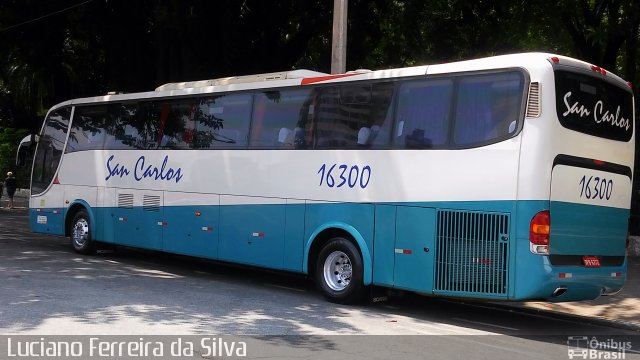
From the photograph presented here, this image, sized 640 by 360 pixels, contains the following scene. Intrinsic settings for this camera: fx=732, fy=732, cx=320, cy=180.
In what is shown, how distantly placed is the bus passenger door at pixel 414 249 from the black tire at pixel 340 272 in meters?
0.67

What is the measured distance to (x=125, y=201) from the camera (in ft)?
49.5

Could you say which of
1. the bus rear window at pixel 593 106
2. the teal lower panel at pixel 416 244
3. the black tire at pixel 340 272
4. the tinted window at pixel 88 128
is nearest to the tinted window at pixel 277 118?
the teal lower panel at pixel 416 244

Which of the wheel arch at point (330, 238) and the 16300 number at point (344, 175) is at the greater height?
the 16300 number at point (344, 175)

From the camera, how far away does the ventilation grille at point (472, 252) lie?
9.16 metres

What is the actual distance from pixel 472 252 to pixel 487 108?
1871 millimetres

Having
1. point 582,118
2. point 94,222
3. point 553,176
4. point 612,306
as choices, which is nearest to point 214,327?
point 553,176

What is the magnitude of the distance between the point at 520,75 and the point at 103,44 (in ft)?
54.9

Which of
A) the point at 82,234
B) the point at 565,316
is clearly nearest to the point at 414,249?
the point at 565,316

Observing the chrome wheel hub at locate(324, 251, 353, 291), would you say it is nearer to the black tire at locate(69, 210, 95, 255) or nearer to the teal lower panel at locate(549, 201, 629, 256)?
the teal lower panel at locate(549, 201, 629, 256)

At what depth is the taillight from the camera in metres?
8.93

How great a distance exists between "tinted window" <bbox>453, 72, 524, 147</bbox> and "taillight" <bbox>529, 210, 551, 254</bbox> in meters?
1.09

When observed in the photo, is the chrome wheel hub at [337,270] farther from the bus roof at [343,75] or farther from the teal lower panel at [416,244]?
the bus roof at [343,75]

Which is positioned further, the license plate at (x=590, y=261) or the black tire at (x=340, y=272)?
the black tire at (x=340, y=272)

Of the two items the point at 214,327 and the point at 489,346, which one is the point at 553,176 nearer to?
the point at 489,346
